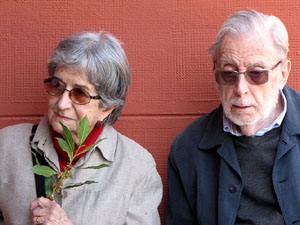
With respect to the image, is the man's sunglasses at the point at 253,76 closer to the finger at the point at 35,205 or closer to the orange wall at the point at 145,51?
the orange wall at the point at 145,51

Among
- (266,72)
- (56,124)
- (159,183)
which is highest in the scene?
(266,72)

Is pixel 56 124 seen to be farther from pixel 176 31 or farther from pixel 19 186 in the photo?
pixel 176 31

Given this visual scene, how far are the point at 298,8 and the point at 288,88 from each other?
638 mm

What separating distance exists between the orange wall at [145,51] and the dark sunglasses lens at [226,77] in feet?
1.65

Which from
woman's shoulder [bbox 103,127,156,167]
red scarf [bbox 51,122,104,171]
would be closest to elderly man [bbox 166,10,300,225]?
woman's shoulder [bbox 103,127,156,167]

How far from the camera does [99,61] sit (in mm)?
2932

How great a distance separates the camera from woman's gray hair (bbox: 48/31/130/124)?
114 inches

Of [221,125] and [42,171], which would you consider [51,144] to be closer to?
[42,171]

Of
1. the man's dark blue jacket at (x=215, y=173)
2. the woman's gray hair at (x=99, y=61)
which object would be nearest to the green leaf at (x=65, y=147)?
the woman's gray hair at (x=99, y=61)

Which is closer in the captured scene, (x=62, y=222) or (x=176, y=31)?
(x=62, y=222)

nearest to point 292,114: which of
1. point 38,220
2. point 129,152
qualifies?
point 129,152

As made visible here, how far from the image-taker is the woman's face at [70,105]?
9.50 feet

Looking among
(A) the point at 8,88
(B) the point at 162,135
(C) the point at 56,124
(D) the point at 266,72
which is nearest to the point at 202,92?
(B) the point at 162,135

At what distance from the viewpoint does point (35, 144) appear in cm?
298
